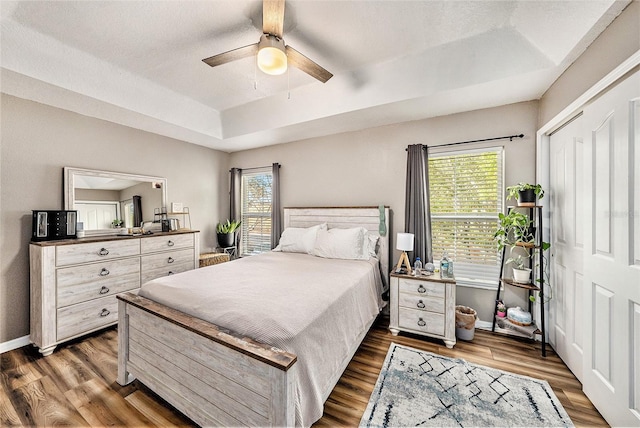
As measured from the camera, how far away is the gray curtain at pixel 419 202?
9.62 feet

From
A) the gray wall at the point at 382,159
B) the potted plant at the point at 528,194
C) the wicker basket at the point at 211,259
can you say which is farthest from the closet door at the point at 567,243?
the wicker basket at the point at 211,259

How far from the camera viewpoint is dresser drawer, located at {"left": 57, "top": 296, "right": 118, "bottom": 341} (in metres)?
2.42

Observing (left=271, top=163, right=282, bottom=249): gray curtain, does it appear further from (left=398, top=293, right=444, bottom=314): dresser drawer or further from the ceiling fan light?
the ceiling fan light

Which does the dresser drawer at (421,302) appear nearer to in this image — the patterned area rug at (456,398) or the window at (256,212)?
the patterned area rug at (456,398)

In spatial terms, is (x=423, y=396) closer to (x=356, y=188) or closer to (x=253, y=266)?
(x=253, y=266)

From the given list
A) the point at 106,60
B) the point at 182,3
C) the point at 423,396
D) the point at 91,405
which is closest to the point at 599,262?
the point at 423,396

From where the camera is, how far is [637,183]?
1.35 metres

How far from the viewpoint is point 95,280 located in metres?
2.64

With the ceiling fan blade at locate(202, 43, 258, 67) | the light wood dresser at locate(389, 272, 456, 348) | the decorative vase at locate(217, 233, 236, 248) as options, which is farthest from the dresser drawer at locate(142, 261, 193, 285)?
the light wood dresser at locate(389, 272, 456, 348)

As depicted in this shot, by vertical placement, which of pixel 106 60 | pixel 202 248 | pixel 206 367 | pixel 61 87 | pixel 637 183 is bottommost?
pixel 206 367

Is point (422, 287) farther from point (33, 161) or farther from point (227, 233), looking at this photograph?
point (33, 161)

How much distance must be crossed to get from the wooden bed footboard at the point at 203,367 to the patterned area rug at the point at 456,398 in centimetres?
77

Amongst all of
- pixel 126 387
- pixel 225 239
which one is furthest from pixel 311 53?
pixel 225 239

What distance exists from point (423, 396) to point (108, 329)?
10.8 feet
